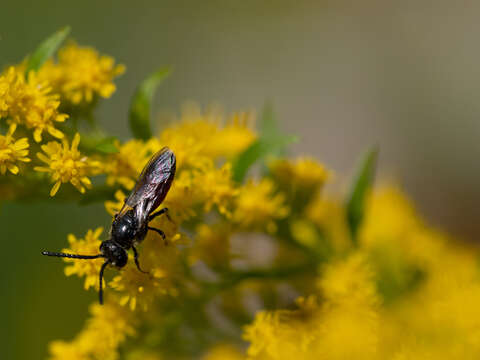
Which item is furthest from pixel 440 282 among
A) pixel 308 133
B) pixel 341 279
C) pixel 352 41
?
pixel 352 41

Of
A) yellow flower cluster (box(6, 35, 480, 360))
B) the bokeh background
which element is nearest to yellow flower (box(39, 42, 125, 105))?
yellow flower cluster (box(6, 35, 480, 360))

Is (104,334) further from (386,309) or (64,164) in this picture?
(386,309)

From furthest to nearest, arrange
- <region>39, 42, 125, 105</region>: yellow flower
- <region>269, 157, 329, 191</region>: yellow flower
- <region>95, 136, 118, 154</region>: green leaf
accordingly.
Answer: <region>269, 157, 329, 191</region>: yellow flower, <region>39, 42, 125, 105</region>: yellow flower, <region>95, 136, 118, 154</region>: green leaf

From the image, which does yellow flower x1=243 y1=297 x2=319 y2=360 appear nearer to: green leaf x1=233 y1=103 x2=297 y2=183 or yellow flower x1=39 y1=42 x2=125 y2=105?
→ green leaf x1=233 y1=103 x2=297 y2=183

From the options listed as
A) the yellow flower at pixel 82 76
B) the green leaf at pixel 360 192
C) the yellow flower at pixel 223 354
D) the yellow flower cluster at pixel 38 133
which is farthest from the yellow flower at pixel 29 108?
the yellow flower at pixel 223 354

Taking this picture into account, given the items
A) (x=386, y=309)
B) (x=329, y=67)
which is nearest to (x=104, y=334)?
(x=386, y=309)
